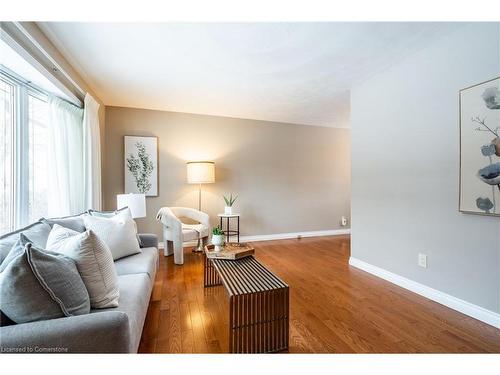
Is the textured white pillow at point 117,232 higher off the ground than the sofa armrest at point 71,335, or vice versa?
the textured white pillow at point 117,232

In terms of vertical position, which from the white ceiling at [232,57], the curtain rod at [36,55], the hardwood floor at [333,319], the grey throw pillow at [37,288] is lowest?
the hardwood floor at [333,319]

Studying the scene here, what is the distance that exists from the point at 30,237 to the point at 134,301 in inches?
28.5

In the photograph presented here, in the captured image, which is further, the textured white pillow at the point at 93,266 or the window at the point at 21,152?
the window at the point at 21,152

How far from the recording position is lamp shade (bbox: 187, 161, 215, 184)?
12.6ft

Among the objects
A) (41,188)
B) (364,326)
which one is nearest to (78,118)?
(41,188)

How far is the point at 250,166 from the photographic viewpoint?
452 cm

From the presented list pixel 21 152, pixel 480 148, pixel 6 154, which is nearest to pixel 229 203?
pixel 21 152

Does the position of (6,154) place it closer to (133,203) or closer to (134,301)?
(133,203)

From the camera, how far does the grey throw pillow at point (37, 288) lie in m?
0.93

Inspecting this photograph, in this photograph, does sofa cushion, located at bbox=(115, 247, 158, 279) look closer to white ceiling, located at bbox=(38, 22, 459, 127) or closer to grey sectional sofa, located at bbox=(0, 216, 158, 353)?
grey sectional sofa, located at bbox=(0, 216, 158, 353)

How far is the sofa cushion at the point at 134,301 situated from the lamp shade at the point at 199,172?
7.18ft

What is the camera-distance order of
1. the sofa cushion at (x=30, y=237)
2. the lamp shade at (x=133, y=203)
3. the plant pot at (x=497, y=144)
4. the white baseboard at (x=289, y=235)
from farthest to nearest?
1. the white baseboard at (x=289, y=235)
2. the lamp shade at (x=133, y=203)
3. the plant pot at (x=497, y=144)
4. the sofa cushion at (x=30, y=237)

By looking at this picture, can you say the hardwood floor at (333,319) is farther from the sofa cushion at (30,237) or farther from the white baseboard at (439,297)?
the sofa cushion at (30,237)

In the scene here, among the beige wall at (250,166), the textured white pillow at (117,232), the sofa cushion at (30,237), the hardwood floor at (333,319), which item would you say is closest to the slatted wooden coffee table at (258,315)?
the hardwood floor at (333,319)
